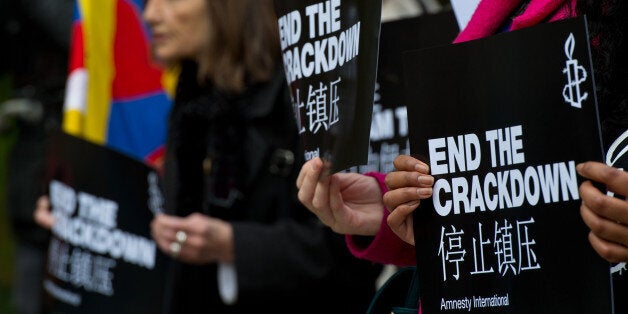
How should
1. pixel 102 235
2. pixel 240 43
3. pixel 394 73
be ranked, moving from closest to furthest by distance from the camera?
pixel 394 73 < pixel 102 235 < pixel 240 43

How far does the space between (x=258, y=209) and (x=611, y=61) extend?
2051 mm

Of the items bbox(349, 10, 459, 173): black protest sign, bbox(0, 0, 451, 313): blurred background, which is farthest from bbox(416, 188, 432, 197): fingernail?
bbox(0, 0, 451, 313): blurred background

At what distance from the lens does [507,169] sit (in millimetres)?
1791

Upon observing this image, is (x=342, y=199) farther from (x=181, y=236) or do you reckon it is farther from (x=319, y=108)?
(x=181, y=236)

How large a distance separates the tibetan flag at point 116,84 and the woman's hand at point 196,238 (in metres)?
0.73

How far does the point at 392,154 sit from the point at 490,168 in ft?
4.95

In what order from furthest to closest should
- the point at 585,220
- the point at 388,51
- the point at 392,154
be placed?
1. the point at 392,154
2. the point at 388,51
3. the point at 585,220

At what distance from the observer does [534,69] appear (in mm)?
1770

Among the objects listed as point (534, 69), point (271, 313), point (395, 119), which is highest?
point (395, 119)

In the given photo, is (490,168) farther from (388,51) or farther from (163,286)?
(163,286)

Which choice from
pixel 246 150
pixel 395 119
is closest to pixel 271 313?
pixel 246 150

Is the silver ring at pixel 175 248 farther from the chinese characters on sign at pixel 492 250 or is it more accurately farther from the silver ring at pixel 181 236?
the chinese characters on sign at pixel 492 250

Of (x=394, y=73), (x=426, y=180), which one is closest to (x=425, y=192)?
(x=426, y=180)

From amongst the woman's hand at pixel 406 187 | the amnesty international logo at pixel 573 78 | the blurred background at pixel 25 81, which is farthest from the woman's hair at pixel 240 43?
the amnesty international logo at pixel 573 78
